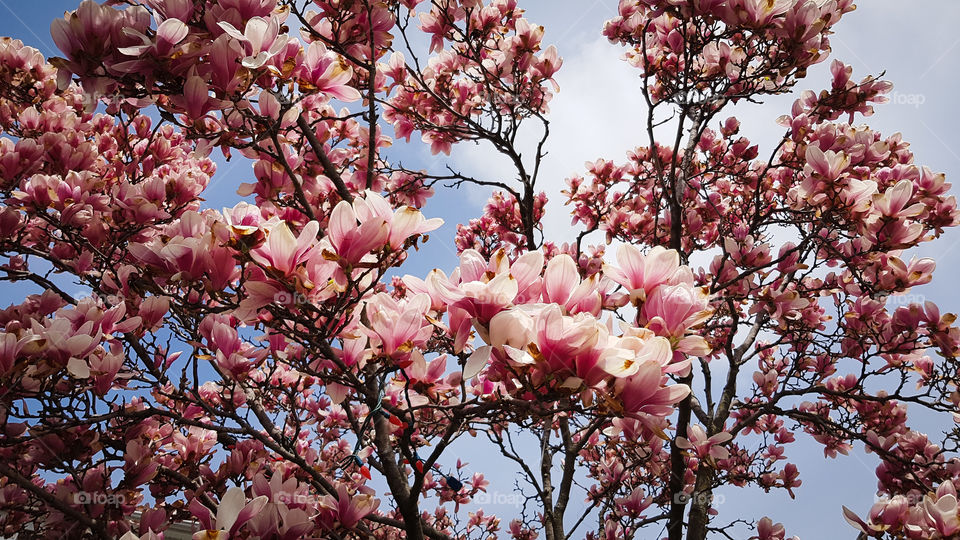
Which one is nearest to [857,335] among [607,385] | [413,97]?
[607,385]

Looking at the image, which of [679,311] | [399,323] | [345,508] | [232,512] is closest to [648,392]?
[679,311]

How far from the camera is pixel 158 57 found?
1425 millimetres

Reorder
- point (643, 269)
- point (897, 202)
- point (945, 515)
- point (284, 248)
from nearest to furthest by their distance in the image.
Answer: point (284, 248) → point (643, 269) → point (945, 515) → point (897, 202)

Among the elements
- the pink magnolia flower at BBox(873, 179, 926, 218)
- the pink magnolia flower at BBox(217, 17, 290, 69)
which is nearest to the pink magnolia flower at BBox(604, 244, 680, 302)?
the pink magnolia flower at BBox(217, 17, 290, 69)

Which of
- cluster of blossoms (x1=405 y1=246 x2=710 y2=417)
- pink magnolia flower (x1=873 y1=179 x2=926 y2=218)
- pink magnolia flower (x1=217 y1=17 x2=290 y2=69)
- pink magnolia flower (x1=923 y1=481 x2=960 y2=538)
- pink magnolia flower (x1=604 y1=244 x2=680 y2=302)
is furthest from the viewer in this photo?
pink magnolia flower (x1=873 y1=179 x2=926 y2=218)

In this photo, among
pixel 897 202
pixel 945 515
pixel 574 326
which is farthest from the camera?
pixel 897 202

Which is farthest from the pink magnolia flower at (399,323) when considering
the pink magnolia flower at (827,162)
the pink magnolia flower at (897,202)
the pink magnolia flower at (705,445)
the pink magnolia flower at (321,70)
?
the pink magnolia flower at (897,202)

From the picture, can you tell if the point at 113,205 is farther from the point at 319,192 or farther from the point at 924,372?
the point at 924,372

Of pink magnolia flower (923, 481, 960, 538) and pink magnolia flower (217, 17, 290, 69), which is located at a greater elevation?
pink magnolia flower (217, 17, 290, 69)

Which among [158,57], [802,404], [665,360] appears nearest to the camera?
[665,360]

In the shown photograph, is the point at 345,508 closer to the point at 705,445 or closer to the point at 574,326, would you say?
the point at 574,326

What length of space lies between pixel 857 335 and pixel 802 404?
984 mm

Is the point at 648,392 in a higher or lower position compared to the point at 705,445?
lower

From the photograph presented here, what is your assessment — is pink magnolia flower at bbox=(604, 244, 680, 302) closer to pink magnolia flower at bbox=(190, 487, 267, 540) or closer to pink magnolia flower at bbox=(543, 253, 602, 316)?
pink magnolia flower at bbox=(543, 253, 602, 316)
